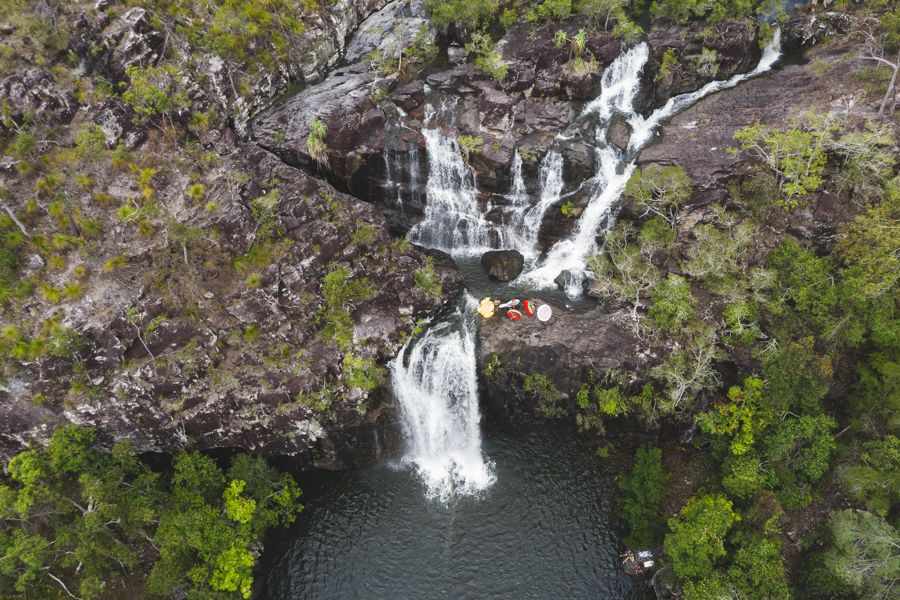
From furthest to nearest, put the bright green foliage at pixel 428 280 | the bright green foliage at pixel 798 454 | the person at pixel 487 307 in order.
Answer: the bright green foliage at pixel 428 280 < the person at pixel 487 307 < the bright green foliage at pixel 798 454

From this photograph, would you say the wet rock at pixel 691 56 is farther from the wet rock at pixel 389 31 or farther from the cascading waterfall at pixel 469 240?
the wet rock at pixel 389 31

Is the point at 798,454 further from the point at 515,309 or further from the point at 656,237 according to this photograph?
the point at 515,309

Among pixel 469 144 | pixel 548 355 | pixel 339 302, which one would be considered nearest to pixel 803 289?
pixel 548 355

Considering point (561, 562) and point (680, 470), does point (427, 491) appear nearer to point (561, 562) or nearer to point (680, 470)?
point (561, 562)

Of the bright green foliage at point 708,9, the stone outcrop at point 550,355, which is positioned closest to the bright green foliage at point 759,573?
the stone outcrop at point 550,355

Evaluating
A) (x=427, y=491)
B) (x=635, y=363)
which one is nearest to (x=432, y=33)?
(x=635, y=363)
